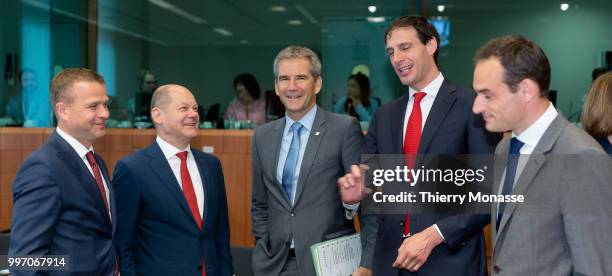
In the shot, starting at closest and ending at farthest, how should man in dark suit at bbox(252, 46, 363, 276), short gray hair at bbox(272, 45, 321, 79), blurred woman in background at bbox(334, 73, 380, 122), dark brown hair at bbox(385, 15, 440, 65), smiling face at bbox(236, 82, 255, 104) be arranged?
dark brown hair at bbox(385, 15, 440, 65), man in dark suit at bbox(252, 46, 363, 276), short gray hair at bbox(272, 45, 321, 79), smiling face at bbox(236, 82, 255, 104), blurred woman in background at bbox(334, 73, 380, 122)

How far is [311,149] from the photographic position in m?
2.50

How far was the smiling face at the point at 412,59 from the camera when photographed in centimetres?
233

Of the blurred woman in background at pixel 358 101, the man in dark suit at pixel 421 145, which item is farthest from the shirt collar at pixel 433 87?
the blurred woman in background at pixel 358 101

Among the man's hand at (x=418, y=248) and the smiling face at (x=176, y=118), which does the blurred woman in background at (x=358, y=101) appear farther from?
the man's hand at (x=418, y=248)

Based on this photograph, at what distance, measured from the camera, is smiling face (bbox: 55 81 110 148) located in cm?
236

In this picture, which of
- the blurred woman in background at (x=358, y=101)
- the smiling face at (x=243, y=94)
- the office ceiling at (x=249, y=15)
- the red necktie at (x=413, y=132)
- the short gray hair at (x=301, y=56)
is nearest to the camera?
the red necktie at (x=413, y=132)

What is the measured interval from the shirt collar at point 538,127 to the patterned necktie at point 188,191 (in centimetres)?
137

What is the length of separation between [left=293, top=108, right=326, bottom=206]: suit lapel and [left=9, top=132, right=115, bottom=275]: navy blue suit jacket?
68cm

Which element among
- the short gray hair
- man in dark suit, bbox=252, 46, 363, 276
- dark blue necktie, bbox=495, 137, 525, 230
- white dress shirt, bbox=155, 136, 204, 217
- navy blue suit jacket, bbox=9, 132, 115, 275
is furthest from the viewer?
white dress shirt, bbox=155, 136, 204, 217

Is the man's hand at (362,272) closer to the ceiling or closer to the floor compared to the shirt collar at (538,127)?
closer to the floor

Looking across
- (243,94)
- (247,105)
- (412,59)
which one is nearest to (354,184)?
(412,59)

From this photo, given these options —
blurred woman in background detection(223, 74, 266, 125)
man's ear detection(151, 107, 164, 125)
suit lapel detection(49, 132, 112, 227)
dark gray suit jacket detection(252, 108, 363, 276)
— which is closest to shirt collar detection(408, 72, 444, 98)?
dark gray suit jacket detection(252, 108, 363, 276)

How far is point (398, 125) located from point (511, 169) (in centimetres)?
60

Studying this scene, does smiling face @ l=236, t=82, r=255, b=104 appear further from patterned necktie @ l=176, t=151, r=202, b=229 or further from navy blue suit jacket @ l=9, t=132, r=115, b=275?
navy blue suit jacket @ l=9, t=132, r=115, b=275
